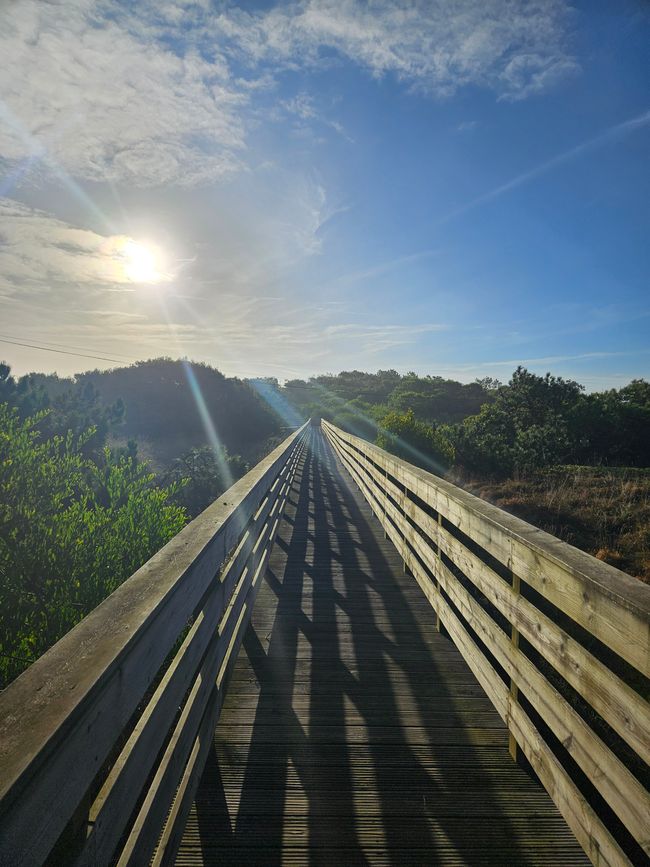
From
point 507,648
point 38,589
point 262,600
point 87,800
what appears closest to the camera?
point 87,800

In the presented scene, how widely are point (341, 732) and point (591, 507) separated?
11266mm

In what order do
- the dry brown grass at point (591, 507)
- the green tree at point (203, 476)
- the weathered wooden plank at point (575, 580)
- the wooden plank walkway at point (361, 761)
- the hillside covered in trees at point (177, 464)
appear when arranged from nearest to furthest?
the weathered wooden plank at point (575, 580), the wooden plank walkway at point (361, 761), the hillside covered in trees at point (177, 464), the dry brown grass at point (591, 507), the green tree at point (203, 476)

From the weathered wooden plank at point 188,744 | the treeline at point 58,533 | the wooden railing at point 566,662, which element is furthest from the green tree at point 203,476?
the wooden railing at point 566,662

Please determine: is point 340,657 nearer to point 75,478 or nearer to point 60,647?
point 60,647

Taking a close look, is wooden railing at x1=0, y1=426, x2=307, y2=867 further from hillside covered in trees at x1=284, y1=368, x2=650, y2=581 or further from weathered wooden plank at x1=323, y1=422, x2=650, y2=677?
hillside covered in trees at x1=284, y1=368, x2=650, y2=581

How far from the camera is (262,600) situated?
178 inches

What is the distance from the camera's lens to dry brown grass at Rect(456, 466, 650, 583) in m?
8.53

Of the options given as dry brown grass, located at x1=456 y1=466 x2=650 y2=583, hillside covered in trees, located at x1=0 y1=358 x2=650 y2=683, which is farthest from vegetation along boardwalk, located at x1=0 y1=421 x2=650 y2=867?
dry brown grass, located at x1=456 y1=466 x2=650 y2=583

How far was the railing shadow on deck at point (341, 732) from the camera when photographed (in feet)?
6.53

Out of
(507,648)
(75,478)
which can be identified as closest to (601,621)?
(507,648)

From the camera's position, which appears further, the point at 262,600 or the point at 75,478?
the point at 75,478

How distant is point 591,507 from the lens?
11562 mm

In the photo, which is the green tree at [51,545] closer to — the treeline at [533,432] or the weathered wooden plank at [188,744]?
the weathered wooden plank at [188,744]

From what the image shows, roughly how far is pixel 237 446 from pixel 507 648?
34186 millimetres
